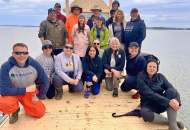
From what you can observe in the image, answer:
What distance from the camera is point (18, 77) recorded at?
8.03 ft

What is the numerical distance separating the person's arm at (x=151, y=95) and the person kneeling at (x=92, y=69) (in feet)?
4.24

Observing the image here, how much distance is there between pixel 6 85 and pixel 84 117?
1.54 meters

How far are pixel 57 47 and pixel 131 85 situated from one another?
2629 mm

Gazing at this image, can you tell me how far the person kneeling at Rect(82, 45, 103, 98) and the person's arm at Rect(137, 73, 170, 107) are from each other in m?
1.29

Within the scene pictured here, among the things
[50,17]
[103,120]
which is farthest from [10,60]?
[50,17]

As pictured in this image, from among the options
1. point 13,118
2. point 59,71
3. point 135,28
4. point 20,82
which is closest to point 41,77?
point 20,82

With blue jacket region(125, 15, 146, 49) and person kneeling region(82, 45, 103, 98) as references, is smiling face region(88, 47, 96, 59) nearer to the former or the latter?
person kneeling region(82, 45, 103, 98)

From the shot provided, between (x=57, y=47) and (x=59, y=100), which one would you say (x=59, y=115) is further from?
(x=57, y=47)

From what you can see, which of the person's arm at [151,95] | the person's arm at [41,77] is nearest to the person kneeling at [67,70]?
the person's arm at [41,77]

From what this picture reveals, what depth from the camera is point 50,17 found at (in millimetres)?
4242

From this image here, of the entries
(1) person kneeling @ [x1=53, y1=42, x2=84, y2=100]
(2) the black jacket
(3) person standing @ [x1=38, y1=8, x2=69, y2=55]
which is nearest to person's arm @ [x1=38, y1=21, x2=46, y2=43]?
(3) person standing @ [x1=38, y1=8, x2=69, y2=55]

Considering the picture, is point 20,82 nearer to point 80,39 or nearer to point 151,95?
point 80,39

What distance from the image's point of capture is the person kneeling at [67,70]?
3377 mm

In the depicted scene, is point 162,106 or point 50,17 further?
point 50,17
